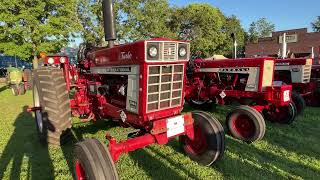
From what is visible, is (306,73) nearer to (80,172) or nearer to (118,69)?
(118,69)

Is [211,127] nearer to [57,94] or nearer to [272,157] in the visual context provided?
[272,157]

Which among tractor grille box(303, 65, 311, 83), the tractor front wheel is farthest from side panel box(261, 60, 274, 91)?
tractor grille box(303, 65, 311, 83)

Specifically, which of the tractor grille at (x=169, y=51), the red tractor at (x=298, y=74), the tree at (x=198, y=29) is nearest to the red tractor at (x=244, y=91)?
the red tractor at (x=298, y=74)

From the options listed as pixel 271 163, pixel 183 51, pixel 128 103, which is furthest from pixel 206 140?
pixel 183 51

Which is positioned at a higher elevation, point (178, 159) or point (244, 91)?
point (244, 91)

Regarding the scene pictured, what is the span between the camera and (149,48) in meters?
3.45

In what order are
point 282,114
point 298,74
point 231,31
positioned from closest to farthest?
point 282,114 → point 298,74 → point 231,31

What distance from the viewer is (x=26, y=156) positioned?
4996 mm

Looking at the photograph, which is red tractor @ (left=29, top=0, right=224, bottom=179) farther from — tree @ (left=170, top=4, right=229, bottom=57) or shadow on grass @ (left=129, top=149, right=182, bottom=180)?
tree @ (left=170, top=4, right=229, bottom=57)

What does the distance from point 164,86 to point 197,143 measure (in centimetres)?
121

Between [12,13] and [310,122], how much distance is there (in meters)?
20.2

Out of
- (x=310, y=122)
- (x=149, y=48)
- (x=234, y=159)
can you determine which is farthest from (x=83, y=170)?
(x=310, y=122)

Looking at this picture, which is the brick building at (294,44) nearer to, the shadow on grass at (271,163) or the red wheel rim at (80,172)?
the shadow on grass at (271,163)

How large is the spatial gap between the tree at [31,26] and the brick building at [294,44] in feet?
70.4
